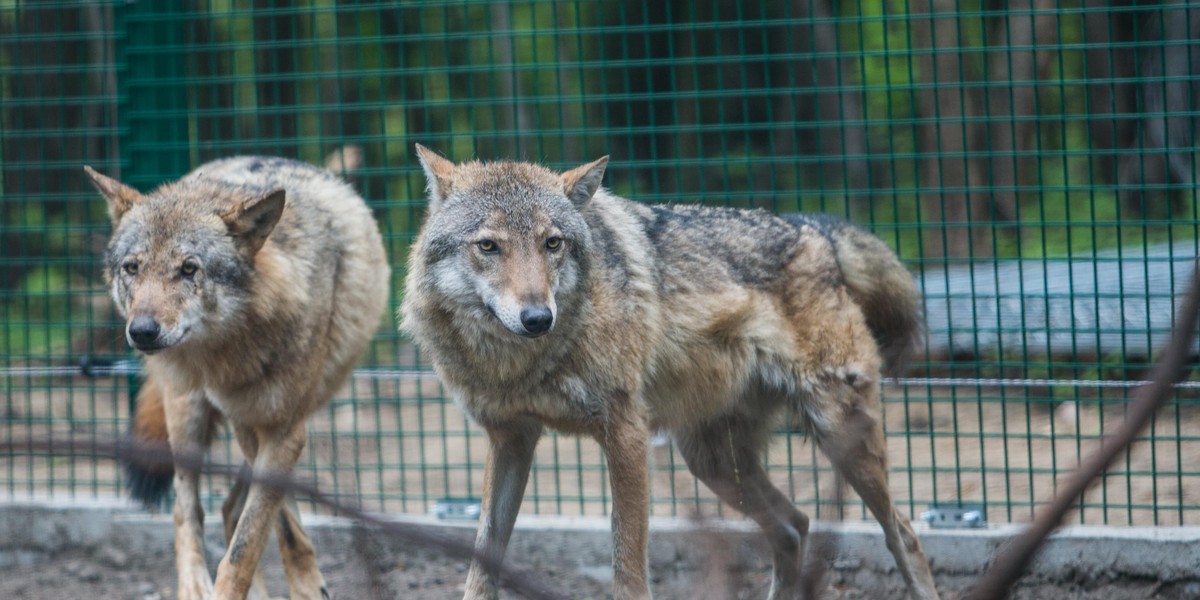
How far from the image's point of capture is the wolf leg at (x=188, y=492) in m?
5.21

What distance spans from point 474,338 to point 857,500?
2.49 meters

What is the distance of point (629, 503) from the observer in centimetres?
428

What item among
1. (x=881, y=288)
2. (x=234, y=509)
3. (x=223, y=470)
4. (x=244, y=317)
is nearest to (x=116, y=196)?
(x=244, y=317)

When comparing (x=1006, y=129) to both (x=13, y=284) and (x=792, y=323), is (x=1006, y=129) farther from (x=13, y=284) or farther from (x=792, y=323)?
(x=13, y=284)

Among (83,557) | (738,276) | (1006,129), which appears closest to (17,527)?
(83,557)

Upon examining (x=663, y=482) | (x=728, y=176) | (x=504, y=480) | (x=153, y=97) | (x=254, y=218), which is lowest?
(x=663, y=482)

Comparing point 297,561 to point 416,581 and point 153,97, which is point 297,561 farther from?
point 153,97

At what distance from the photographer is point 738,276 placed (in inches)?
188

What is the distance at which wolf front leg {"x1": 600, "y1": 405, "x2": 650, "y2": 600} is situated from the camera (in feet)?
14.0

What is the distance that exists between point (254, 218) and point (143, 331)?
0.72m

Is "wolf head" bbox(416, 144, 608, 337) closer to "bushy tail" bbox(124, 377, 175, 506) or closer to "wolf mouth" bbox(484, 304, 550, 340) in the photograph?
"wolf mouth" bbox(484, 304, 550, 340)

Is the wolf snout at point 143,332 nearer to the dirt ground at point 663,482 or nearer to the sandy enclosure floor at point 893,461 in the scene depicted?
the dirt ground at point 663,482

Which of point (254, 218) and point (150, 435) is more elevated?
point (254, 218)

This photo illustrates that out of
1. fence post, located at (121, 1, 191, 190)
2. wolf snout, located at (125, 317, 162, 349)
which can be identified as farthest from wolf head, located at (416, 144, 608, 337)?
fence post, located at (121, 1, 191, 190)
